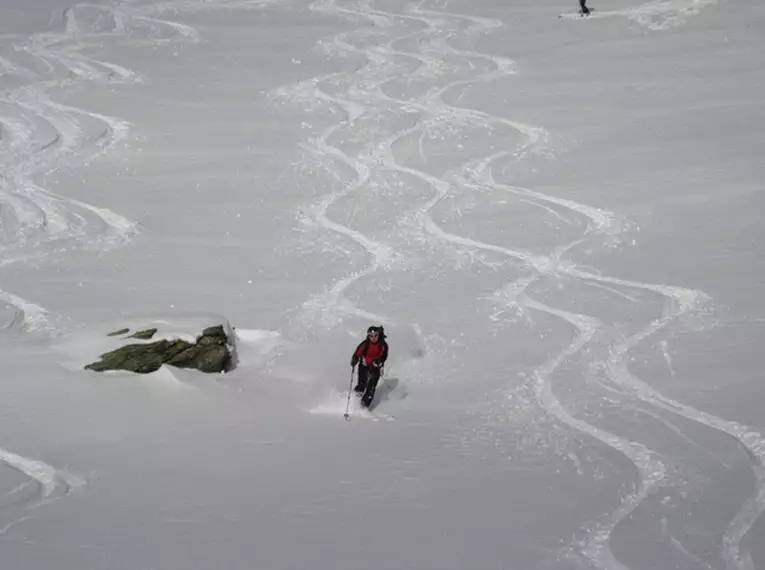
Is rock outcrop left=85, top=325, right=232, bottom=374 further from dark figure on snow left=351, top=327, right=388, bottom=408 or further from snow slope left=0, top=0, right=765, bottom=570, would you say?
dark figure on snow left=351, top=327, right=388, bottom=408

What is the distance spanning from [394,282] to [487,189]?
536 centimetres

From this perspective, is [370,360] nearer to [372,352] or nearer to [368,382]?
[372,352]

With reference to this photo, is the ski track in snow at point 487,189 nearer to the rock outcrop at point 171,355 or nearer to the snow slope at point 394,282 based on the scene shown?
the snow slope at point 394,282

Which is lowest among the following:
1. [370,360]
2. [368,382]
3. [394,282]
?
[394,282]

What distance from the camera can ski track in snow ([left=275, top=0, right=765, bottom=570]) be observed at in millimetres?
13648

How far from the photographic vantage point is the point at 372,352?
51.8 ft

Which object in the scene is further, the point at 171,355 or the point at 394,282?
the point at 394,282

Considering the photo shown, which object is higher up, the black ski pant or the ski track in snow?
the black ski pant

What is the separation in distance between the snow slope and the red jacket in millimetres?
658

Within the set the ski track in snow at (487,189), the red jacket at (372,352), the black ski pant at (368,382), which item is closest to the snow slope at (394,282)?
the ski track in snow at (487,189)

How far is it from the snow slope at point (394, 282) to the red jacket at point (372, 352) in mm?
658

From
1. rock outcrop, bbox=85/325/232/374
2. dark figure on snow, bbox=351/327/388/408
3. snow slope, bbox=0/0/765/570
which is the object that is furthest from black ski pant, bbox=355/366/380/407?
rock outcrop, bbox=85/325/232/374

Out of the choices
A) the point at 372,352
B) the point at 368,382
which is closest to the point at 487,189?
the point at 372,352

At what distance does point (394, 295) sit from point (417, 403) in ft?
16.3
